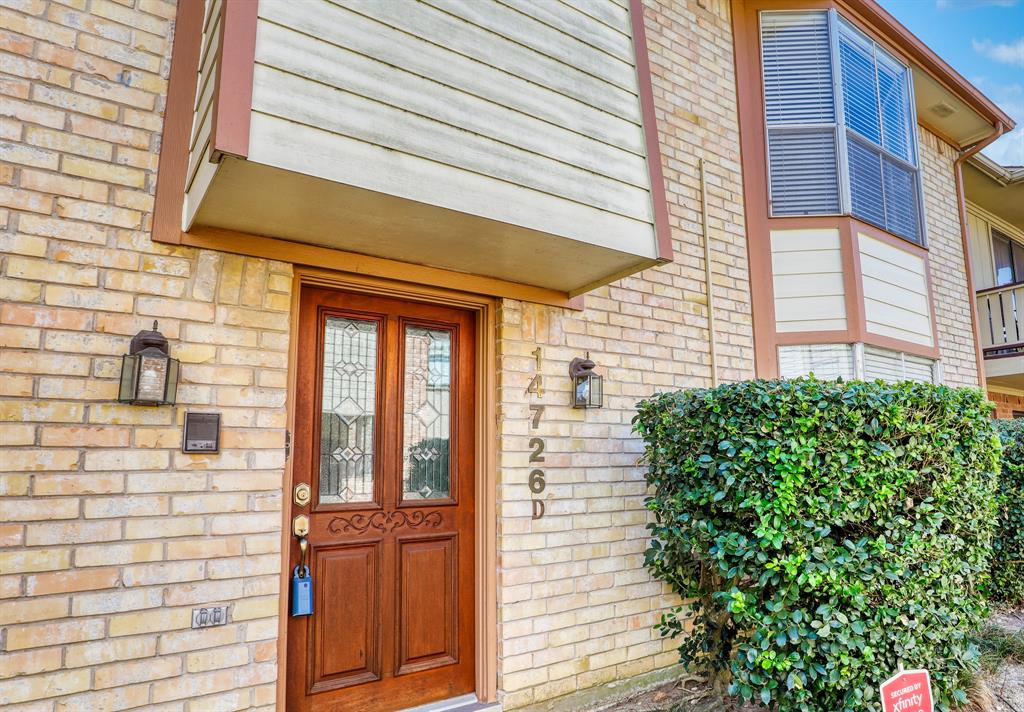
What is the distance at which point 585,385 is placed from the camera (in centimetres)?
329

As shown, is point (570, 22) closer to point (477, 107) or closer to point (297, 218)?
point (477, 107)

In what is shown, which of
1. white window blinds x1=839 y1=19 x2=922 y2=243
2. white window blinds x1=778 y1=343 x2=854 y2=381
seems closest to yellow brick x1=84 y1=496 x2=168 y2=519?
white window blinds x1=778 y1=343 x2=854 y2=381

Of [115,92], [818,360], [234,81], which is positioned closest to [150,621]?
[234,81]

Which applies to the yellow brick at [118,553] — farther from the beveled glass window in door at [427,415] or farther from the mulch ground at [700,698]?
the mulch ground at [700,698]

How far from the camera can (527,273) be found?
306 cm

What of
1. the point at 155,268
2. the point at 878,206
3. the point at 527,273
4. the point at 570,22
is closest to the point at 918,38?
the point at 878,206

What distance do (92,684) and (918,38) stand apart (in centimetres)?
750

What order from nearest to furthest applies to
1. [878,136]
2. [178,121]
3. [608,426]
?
[178,121]
[608,426]
[878,136]

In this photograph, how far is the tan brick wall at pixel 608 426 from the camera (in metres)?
3.04

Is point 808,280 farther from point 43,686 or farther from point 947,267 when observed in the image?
point 43,686

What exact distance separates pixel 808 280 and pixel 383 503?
145 inches

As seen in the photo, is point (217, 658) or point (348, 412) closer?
point (217, 658)

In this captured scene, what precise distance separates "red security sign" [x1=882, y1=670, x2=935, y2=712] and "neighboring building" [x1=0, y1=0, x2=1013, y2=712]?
4.57 ft

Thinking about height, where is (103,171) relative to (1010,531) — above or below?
above
